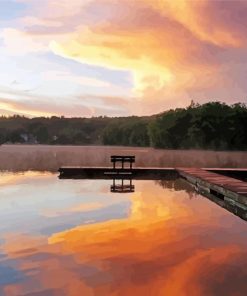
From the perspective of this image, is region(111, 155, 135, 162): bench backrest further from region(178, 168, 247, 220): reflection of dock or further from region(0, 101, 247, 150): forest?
region(0, 101, 247, 150): forest

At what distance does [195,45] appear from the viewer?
24.7 metres

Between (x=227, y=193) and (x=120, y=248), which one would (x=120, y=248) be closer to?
(x=120, y=248)

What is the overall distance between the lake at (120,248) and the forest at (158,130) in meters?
54.6

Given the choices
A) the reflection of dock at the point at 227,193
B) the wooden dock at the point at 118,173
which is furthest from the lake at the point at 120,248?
the wooden dock at the point at 118,173

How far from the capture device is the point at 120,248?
23.8 feet

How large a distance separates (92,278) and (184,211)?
5414 mm

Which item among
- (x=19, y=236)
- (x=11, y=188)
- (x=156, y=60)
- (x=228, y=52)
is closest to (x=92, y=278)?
(x=19, y=236)

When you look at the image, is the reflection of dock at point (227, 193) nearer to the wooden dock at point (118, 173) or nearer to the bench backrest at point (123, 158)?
the bench backrest at point (123, 158)

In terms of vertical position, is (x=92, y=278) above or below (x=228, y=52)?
below

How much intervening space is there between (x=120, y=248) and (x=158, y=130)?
72320 mm

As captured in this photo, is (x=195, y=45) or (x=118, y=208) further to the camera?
(x=195, y=45)

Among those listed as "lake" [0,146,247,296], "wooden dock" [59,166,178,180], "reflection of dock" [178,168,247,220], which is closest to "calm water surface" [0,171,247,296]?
"lake" [0,146,247,296]

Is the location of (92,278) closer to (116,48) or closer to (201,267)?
(201,267)

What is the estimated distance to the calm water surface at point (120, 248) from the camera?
18.4ft
